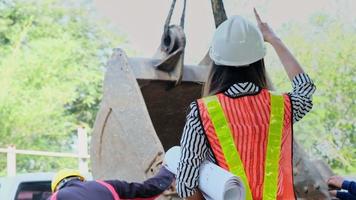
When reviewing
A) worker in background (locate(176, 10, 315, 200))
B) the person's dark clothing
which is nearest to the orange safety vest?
worker in background (locate(176, 10, 315, 200))

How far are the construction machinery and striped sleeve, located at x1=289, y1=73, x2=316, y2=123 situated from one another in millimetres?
759

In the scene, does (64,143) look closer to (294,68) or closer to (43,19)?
(43,19)

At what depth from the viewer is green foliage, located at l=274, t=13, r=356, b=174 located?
9.84 m

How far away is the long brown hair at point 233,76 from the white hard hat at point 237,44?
0.8 inches

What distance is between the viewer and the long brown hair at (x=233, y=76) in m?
1.79

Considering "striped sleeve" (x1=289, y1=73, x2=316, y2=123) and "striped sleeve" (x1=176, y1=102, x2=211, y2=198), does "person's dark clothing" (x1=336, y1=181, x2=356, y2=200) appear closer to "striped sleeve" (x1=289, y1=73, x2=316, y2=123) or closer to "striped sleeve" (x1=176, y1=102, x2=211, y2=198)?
"striped sleeve" (x1=289, y1=73, x2=316, y2=123)

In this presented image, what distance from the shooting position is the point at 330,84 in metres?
10.2

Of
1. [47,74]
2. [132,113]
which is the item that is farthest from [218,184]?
[47,74]

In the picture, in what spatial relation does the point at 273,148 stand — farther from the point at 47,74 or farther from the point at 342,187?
the point at 47,74

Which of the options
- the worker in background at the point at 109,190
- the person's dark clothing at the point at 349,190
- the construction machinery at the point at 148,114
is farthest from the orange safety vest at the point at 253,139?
the worker in background at the point at 109,190

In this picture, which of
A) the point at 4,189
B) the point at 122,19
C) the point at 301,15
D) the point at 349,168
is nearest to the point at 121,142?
the point at 4,189

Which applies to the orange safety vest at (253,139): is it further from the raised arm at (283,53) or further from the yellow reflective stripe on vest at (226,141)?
the raised arm at (283,53)

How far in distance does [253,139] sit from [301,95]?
23 cm

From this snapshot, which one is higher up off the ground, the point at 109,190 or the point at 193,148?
the point at 193,148
